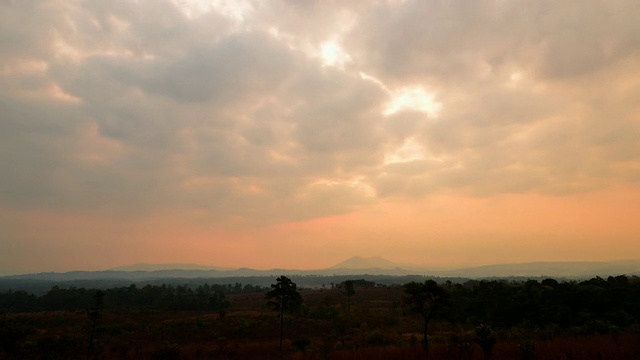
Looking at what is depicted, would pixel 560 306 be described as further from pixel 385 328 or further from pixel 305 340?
pixel 305 340

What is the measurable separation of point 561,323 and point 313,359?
4127 cm

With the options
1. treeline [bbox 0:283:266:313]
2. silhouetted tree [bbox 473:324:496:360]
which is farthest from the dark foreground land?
treeline [bbox 0:283:266:313]

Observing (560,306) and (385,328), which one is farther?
(385,328)

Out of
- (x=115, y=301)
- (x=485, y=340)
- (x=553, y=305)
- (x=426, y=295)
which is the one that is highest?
(x=426, y=295)

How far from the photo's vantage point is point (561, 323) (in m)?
42.4

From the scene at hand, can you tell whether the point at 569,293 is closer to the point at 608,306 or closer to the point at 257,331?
the point at 608,306

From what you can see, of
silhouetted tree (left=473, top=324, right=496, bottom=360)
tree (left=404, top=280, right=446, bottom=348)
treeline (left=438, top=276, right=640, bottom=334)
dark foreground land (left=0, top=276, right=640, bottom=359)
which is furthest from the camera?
treeline (left=438, top=276, right=640, bottom=334)

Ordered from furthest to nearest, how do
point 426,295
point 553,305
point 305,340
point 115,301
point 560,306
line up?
point 115,301 → point 553,305 → point 560,306 → point 305,340 → point 426,295

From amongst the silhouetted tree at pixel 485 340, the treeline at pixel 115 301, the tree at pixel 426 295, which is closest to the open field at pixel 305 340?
the silhouetted tree at pixel 485 340

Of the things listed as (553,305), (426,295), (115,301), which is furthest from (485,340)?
(115,301)

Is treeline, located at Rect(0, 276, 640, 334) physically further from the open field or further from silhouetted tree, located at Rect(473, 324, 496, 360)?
silhouetted tree, located at Rect(473, 324, 496, 360)

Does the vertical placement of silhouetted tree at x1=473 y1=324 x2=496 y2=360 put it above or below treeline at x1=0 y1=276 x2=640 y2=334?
above

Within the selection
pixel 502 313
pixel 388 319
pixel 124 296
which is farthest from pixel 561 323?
pixel 124 296

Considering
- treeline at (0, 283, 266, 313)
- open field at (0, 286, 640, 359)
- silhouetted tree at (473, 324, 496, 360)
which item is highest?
silhouetted tree at (473, 324, 496, 360)
